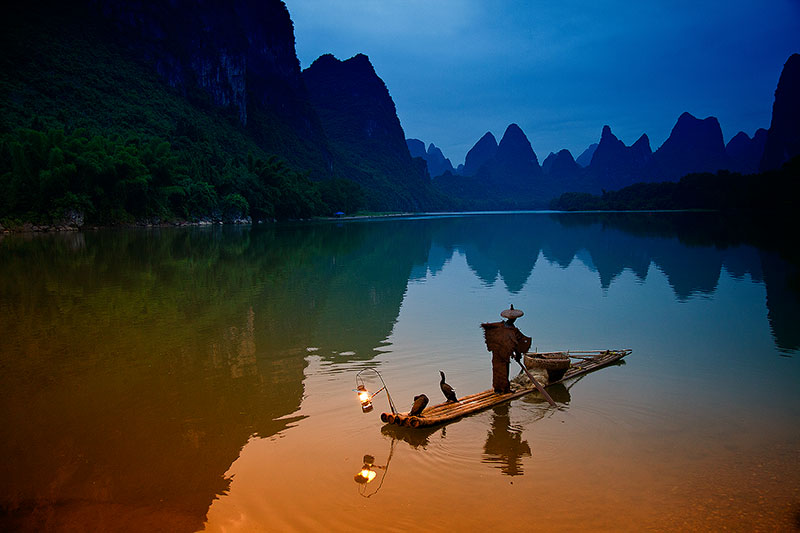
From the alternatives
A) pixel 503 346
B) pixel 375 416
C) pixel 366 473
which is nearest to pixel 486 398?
pixel 503 346

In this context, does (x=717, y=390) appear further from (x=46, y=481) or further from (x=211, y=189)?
(x=211, y=189)

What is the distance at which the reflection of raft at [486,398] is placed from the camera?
553cm

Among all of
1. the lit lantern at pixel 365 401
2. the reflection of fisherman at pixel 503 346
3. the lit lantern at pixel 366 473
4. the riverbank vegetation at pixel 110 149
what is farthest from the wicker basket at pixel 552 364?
the riverbank vegetation at pixel 110 149

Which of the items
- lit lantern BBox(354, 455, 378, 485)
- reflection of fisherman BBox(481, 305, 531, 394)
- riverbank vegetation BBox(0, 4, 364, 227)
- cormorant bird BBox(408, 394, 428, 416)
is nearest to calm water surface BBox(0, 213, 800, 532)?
lit lantern BBox(354, 455, 378, 485)

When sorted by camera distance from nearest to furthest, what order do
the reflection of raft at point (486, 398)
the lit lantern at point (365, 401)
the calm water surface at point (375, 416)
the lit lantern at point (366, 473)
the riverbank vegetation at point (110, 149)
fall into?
the calm water surface at point (375, 416)
the lit lantern at point (366, 473)
the reflection of raft at point (486, 398)
the lit lantern at point (365, 401)
the riverbank vegetation at point (110, 149)

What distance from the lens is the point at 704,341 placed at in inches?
379

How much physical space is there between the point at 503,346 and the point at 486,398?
2.34ft

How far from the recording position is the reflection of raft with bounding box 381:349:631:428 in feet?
18.1

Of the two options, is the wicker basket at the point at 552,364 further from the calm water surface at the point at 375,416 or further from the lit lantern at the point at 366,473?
the lit lantern at the point at 366,473

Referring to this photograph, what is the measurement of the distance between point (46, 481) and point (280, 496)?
226 centimetres

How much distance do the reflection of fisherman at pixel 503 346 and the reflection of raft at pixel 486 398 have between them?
164 mm

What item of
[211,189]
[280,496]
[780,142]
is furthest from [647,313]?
[780,142]

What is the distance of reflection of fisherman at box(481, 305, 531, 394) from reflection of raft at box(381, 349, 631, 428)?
164mm

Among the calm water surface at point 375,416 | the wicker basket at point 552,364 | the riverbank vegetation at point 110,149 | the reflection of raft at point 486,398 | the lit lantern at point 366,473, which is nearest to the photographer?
the calm water surface at point 375,416
